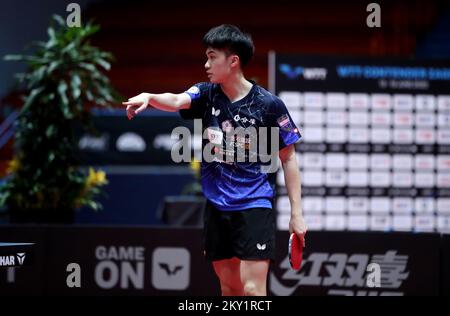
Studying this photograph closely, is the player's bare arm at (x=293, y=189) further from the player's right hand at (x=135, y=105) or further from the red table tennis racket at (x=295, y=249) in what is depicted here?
the player's right hand at (x=135, y=105)

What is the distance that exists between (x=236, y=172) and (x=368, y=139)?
12.5ft

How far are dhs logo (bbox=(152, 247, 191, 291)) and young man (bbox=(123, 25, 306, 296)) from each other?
218cm

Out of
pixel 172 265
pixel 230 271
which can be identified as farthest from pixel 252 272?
pixel 172 265

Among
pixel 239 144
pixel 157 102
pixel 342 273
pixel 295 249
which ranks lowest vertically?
pixel 342 273

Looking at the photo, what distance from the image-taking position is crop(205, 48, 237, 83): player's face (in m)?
4.08

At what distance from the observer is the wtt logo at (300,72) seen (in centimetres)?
759

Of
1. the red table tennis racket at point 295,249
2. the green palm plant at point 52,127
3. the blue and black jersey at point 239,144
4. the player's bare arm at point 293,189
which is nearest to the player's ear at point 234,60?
the blue and black jersey at point 239,144

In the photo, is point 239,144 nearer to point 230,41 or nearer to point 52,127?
point 230,41

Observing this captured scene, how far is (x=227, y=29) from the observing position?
13.5 feet

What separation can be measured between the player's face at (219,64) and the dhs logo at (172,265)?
2.58 m

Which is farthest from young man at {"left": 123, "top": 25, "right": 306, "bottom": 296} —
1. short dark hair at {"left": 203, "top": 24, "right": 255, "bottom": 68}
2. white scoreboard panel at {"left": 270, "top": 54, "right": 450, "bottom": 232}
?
white scoreboard panel at {"left": 270, "top": 54, "right": 450, "bottom": 232}

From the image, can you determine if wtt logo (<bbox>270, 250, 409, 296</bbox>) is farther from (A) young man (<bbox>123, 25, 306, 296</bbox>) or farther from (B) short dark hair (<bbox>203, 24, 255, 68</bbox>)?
(B) short dark hair (<bbox>203, 24, 255, 68</bbox>)

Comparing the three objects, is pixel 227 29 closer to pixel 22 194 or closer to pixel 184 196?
pixel 22 194

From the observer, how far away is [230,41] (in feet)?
13.4
